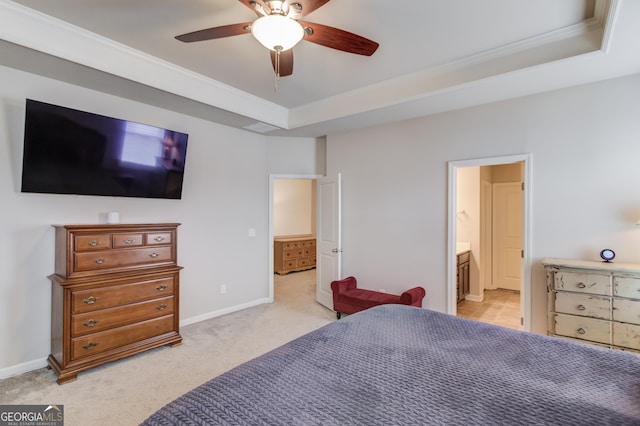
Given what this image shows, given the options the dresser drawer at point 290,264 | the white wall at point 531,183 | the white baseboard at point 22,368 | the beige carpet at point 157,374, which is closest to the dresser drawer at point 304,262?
the dresser drawer at point 290,264

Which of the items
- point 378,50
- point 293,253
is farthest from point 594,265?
point 293,253

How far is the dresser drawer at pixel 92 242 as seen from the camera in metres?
2.62

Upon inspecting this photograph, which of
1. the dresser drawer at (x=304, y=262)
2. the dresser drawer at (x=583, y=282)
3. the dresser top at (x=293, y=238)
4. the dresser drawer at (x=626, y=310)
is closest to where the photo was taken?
the dresser drawer at (x=626, y=310)

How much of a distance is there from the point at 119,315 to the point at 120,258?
0.52 metres

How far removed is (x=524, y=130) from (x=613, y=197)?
0.97 m

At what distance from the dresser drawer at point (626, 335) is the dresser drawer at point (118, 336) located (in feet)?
13.2

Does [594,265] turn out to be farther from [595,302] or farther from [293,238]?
[293,238]

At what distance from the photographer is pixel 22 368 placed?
105 inches

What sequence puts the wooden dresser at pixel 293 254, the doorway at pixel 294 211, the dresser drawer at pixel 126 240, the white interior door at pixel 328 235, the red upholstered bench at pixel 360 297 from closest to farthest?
the dresser drawer at pixel 126 240 < the red upholstered bench at pixel 360 297 < the white interior door at pixel 328 235 < the wooden dresser at pixel 293 254 < the doorway at pixel 294 211

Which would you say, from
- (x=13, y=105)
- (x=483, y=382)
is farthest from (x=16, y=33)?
(x=483, y=382)

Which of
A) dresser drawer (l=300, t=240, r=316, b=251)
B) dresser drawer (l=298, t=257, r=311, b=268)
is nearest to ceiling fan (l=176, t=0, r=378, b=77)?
dresser drawer (l=300, t=240, r=316, b=251)

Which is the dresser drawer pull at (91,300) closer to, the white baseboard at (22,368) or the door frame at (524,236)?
the white baseboard at (22,368)

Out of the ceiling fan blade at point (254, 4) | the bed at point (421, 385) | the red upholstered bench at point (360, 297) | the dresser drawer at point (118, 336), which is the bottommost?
the dresser drawer at point (118, 336)

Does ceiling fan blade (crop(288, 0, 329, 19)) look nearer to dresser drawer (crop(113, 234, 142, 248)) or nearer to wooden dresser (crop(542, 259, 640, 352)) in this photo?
dresser drawer (crop(113, 234, 142, 248))
